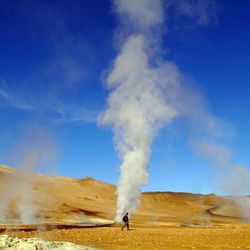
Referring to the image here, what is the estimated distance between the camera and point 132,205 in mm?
64375

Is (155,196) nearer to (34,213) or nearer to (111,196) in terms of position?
(111,196)

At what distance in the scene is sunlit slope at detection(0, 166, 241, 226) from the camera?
8631cm

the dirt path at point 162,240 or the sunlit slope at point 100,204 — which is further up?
the sunlit slope at point 100,204

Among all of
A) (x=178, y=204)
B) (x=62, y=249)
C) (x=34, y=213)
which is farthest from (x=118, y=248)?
(x=178, y=204)

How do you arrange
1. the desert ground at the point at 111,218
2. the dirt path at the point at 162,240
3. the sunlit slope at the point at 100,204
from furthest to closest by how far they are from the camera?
the sunlit slope at the point at 100,204, the desert ground at the point at 111,218, the dirt path at the point at 162,240

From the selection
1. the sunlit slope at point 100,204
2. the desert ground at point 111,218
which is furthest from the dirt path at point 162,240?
the sunlit slope at point 100,204

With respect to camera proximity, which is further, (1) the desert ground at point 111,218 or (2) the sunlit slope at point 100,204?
(2) the sunlit slope at point 100,204

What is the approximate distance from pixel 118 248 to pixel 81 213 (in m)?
63.2

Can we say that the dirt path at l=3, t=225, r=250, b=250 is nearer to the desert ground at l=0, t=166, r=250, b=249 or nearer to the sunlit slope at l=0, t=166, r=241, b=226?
the desert ground at l=0, t=166, r=250, b=249

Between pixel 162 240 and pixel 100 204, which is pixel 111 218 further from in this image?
pixel 162 240

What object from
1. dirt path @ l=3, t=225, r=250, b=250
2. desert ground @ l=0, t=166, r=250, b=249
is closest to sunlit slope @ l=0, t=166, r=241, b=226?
desert ground @ l=0, t=166, r=250, b=249

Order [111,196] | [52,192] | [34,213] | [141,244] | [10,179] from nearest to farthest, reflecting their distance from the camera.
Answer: [141,244] → [34,213] → [10,179] → [52,192] → [111,196]

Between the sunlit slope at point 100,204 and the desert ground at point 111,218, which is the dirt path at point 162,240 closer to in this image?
the desert ground at point 111,218

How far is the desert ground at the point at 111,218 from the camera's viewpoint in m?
34.2
